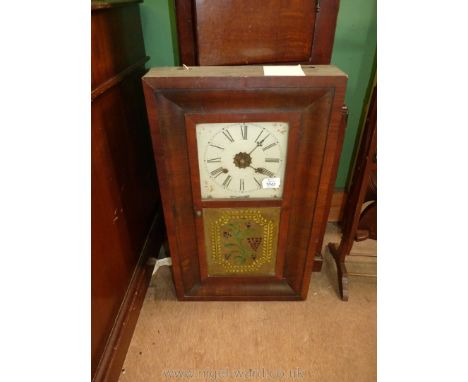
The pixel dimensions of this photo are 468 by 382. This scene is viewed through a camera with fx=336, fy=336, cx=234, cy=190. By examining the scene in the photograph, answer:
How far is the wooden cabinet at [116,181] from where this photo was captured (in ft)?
3.41

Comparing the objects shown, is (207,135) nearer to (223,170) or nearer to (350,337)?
(223,170)

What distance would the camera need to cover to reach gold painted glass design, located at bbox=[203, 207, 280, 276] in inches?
48.6

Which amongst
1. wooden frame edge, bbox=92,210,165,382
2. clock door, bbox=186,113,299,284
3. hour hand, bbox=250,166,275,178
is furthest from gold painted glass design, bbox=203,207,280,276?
wooden frame edge, bbox=92,210,165,382

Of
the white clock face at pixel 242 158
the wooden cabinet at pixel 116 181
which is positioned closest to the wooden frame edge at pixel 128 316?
the wooden cabinet at pixel 116 181

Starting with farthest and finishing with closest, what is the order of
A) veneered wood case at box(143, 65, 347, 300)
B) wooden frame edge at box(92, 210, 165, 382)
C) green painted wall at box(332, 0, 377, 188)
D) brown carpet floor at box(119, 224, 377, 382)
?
green painted wall at box(332, 0, 377, 188)
brown carpet floor at box(119, 224, 377, 382)
wooden frame edge at box(92, 210, 165, 382)
veneered wood case at box(143, 65, 347, 300)

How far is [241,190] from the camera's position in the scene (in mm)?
1175

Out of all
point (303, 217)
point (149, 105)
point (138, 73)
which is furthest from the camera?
point (138, 73)

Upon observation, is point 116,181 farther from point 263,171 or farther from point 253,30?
point 253,30

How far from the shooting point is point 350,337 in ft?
4.33

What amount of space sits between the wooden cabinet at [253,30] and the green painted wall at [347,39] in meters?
0.37

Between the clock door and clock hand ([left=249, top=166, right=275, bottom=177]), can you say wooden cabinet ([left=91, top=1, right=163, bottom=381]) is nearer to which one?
the clock door

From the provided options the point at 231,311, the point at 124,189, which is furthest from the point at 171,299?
the point at 124,189

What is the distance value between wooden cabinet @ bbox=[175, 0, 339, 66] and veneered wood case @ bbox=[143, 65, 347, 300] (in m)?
0.11

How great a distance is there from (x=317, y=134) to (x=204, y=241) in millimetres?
587
